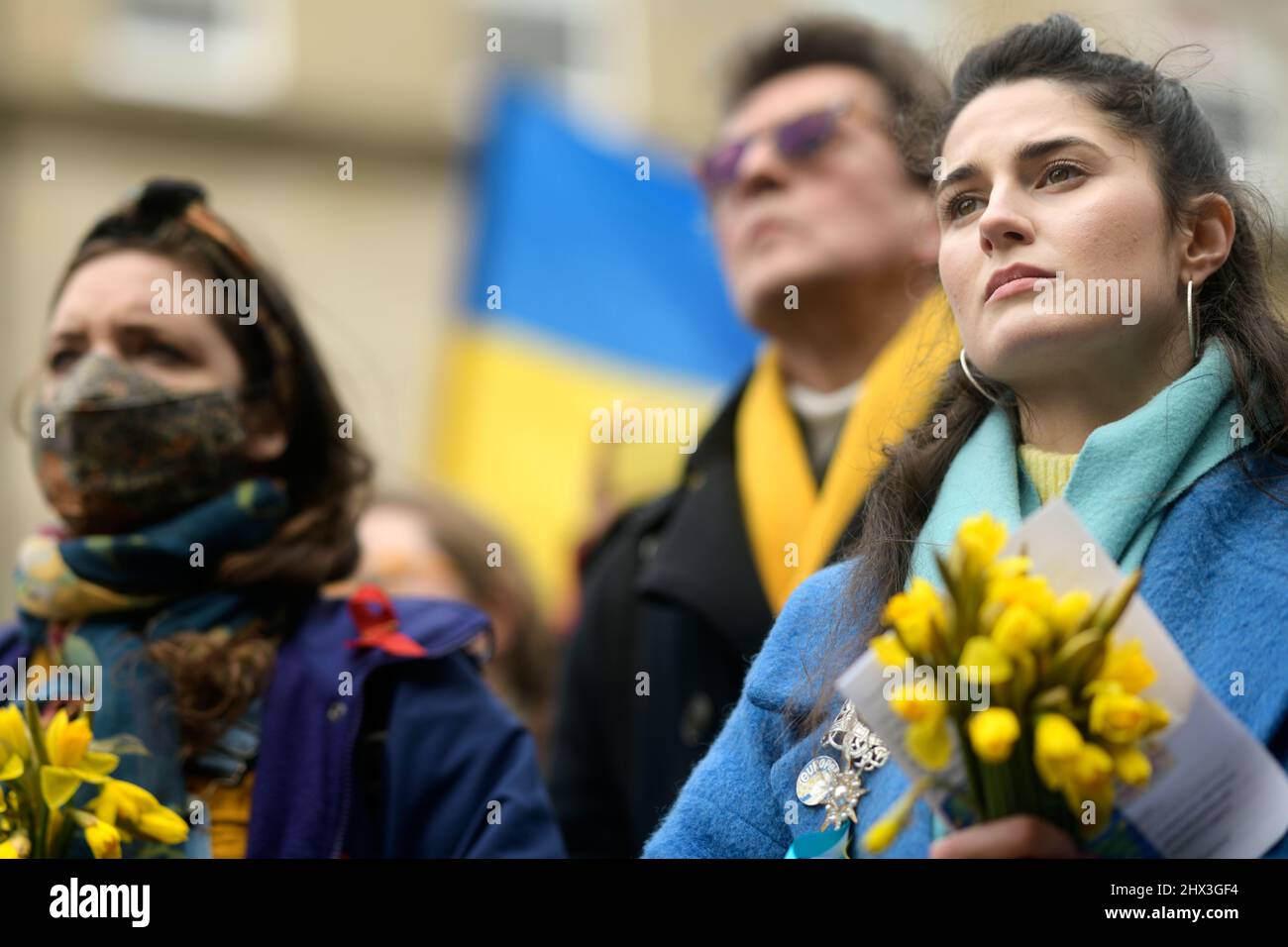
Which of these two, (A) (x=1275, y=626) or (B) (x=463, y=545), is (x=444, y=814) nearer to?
(A) (x=1275, y=626)

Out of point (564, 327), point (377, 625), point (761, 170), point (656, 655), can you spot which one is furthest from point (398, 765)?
point (564, 327)

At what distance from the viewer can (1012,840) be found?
2.11m

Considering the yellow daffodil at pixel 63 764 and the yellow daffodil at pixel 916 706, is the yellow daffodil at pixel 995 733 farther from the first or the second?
the yellow daffodil at pixel 63 764

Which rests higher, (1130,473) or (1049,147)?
(1049,147)

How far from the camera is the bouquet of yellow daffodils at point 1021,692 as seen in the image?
6.73 ft

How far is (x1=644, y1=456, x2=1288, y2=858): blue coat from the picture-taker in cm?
227

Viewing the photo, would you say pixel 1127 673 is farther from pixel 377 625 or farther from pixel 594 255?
pixel 594 255

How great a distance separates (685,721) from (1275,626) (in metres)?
1.77

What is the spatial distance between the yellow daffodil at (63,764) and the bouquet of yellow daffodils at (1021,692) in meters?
1.23

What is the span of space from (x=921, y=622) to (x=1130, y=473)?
42 centimetres

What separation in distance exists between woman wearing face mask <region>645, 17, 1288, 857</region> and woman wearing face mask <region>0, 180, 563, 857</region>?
72 centimetres

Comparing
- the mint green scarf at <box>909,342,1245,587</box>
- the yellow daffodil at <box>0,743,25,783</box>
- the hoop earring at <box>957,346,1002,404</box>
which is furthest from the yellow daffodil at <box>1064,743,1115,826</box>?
the yellow daffodil at <box>0,743,25,783</box>

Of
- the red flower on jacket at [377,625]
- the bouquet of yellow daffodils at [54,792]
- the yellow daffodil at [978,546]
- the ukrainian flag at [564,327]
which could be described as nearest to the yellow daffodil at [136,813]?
the bouquet of yellow daffodils at [54,792]

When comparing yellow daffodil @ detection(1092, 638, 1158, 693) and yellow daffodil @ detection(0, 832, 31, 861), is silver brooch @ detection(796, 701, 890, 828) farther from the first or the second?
yellow daffodil @ detection(0, 832, 31, 861)
